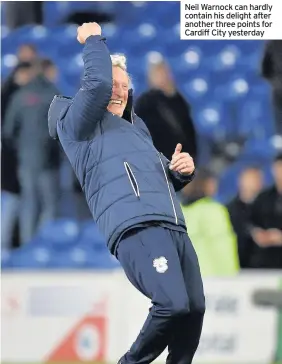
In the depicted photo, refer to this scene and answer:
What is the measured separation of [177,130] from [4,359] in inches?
51.8

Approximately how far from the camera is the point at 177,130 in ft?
13.0

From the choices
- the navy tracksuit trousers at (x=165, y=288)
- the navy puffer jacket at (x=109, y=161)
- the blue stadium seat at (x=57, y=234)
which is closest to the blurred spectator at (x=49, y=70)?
the blue stadium seat at (x=57, y=234)

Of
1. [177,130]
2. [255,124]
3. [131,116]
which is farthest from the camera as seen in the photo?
[255,124]

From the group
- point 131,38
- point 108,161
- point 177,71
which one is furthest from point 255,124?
point 108,161

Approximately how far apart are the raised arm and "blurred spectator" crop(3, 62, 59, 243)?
54.8 inches

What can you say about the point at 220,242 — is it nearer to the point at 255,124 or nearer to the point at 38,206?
the point at 255,124

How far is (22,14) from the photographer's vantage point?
4.17 meters

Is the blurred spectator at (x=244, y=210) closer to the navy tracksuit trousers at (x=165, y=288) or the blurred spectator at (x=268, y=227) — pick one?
the blurred spectator at (x=268, y=227)

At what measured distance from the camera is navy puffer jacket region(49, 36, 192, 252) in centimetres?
259

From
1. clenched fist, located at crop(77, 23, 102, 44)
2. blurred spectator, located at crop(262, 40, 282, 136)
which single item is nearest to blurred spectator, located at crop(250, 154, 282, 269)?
blurred spectator, located at crop(262, 40, 282, 136)

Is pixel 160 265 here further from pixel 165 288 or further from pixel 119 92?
pixel 119 92

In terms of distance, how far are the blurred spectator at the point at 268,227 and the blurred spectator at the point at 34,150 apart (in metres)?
0.94

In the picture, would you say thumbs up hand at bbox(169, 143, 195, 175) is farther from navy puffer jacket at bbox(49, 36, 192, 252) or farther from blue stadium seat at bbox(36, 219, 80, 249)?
blue stadium seat at bbox(36, 219, 80, 249)

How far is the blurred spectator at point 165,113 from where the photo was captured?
12.4ft
